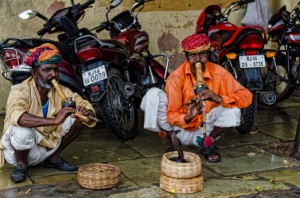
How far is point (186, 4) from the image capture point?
902cm

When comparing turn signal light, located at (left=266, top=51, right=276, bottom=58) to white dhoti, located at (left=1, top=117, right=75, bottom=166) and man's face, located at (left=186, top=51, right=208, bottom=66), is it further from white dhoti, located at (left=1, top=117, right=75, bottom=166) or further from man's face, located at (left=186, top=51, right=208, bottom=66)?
white dhoti, located at (left=1, top=117, right=75, bottom=166)

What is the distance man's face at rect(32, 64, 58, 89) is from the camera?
553 centimetres

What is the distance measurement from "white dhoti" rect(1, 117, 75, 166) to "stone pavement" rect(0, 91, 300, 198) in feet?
0.62

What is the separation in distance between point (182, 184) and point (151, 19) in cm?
396

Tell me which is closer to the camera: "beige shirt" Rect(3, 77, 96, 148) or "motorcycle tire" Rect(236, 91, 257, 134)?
"beige shirt" Rect(3, 77, 96, 148)

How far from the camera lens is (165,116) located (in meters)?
6.12

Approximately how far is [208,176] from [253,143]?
1373mm

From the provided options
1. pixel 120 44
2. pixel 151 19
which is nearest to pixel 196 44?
pixel 120 44

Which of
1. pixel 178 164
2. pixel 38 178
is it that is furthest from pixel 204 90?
pixel 38 178

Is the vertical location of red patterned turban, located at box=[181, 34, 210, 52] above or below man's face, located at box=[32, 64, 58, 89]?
above

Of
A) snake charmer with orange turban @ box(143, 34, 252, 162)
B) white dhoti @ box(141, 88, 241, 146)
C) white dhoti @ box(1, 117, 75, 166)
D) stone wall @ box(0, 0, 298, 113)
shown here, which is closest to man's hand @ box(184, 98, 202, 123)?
snake charmer with orange turban @ box(143, 34, 252, 162)

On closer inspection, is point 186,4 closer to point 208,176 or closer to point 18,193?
point 208,176

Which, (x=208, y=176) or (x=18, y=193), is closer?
(x=18, y=193)

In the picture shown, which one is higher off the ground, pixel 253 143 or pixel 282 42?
pixel 282 42
